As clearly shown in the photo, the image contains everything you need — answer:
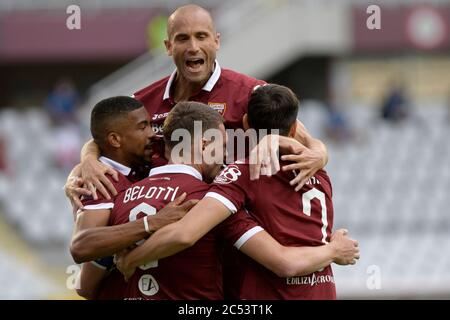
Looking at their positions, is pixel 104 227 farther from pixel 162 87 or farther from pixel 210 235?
pixel 162 87

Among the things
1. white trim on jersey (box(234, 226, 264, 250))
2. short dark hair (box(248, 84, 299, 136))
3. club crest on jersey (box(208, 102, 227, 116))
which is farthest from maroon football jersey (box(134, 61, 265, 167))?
white trim on jersey (box(234, 226, 264, 250))

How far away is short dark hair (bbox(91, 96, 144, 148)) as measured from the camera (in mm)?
5703

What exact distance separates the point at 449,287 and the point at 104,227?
9.21 m

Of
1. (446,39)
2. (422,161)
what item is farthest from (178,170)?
(446,39)

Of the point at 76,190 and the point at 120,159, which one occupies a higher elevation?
the point at 120,159

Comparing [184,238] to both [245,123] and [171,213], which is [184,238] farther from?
[245,123]

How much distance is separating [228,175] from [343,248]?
0.73 metres

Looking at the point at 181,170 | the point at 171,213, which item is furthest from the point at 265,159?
the point at 171,213

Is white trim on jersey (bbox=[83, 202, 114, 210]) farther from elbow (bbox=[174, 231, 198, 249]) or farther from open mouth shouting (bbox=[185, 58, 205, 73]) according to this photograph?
open mouth shouting (bbox=[185, 58, 205, 73])

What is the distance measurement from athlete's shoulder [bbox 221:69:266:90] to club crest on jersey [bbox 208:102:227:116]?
17 cm

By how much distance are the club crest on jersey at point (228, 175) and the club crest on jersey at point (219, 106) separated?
69 cm

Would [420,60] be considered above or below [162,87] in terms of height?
above

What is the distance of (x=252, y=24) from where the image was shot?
19.8 meters

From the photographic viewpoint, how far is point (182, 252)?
207 inches
